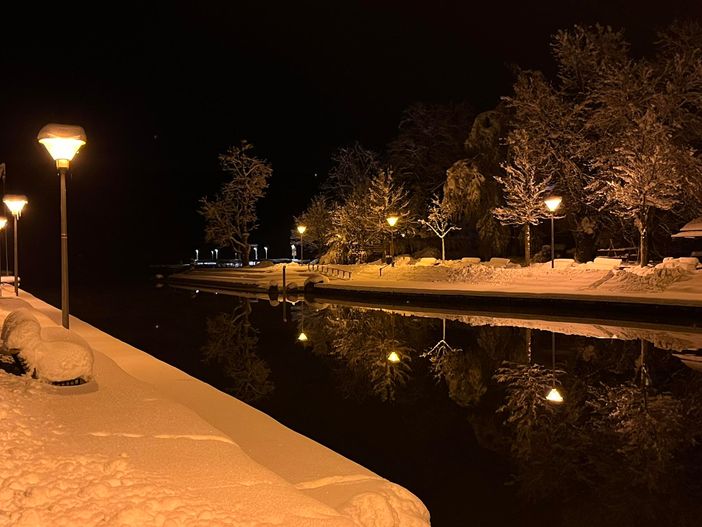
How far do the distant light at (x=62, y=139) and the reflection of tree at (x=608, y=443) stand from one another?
7.36 metres

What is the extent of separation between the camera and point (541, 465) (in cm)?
677

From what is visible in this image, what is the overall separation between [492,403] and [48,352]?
235 inches

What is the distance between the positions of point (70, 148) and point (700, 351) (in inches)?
479

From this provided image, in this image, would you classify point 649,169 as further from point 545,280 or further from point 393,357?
point 393,357

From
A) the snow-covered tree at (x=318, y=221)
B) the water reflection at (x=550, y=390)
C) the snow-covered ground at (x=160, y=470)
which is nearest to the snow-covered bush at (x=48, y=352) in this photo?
the snow-covered ground at (x=160, y=470)

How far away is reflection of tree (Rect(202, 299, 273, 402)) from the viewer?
10.6 meters

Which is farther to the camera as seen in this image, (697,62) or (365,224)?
(365,224)

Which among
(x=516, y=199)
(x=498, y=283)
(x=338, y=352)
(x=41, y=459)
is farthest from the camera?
(x=516, y=199)

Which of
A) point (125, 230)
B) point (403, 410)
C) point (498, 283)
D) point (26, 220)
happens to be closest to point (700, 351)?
point (403, 410)

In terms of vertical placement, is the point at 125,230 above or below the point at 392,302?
above

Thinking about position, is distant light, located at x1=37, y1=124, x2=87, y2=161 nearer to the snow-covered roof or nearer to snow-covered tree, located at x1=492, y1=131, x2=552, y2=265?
snow-covered tree, located at x1=492, y1=131, x2=552, y2=265

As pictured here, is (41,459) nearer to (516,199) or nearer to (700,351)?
(700,351)

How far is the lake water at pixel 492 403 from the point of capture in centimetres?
602

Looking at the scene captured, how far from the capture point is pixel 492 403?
30.3 feet
